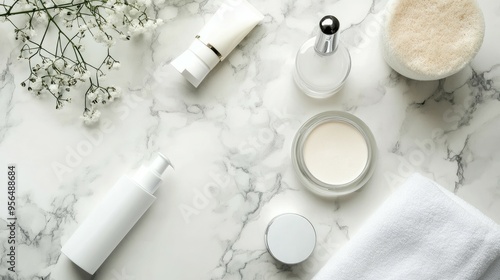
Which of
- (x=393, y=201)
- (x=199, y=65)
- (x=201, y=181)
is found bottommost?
(x=393, y=201)

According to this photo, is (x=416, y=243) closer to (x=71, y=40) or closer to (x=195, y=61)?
(x=195, y=61)

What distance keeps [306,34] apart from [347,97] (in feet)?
0.44

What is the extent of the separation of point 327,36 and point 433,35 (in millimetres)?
205

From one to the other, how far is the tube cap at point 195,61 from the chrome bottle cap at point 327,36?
187 millimetres

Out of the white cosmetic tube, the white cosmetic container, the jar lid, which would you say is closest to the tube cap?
the white cosmetic tube

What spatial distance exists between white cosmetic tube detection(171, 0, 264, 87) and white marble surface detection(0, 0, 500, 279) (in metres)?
0.04

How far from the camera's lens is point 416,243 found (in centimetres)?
92

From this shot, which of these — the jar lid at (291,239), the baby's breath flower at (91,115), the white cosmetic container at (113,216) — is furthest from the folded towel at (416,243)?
the baby's breath flower at (91,115)

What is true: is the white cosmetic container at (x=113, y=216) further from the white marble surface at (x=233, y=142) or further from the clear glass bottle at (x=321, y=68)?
the clear glass bottle at (x=321, y=68)

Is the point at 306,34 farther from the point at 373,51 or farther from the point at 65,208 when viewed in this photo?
the point at 65,208

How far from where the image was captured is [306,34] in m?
1.02

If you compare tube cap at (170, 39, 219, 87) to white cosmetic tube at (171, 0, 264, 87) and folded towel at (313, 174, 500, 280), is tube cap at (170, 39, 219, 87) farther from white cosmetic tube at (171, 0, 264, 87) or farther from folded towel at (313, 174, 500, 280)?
folded towel at (313, 174, 500, 280)

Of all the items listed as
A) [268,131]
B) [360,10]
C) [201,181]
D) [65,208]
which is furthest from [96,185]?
[360,10]

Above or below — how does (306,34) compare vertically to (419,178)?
above
